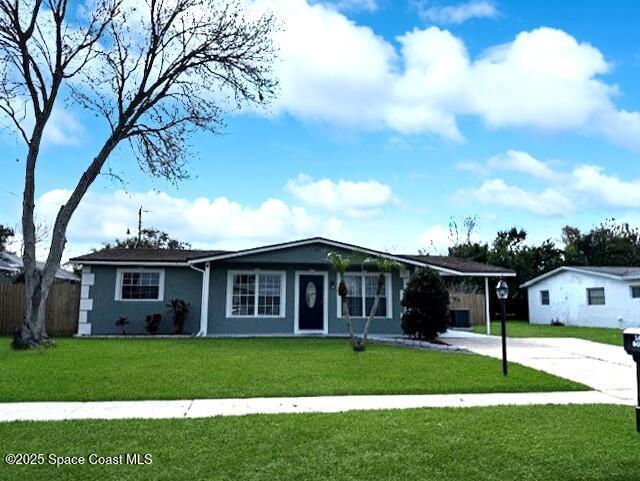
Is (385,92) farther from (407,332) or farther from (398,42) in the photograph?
(407,332)

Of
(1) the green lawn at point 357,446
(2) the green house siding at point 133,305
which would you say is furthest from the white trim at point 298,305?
(1) the green lawn at point 357,446

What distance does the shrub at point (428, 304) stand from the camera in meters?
14.4

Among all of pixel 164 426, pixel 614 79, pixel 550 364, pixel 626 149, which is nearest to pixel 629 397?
pixel 550 364

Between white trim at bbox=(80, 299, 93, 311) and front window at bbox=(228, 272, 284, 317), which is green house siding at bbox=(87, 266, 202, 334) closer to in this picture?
white trim at bbox=(80, 299, 93, 311)

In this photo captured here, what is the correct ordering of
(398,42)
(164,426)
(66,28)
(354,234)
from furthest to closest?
(354,234), (66,28), (398,42), (164,426)

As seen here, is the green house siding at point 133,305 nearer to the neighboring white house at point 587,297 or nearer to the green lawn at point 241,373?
the green lawn at point 241,373

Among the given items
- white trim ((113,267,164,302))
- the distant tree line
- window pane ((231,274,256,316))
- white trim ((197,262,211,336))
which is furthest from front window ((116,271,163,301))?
the distant tree line

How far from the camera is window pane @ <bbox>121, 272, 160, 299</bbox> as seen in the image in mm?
16938

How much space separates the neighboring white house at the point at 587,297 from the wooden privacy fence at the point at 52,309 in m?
23.7

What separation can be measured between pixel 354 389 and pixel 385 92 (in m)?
8.48

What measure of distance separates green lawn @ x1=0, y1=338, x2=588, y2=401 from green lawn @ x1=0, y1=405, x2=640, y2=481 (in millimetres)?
1571

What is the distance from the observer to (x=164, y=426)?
5.31 m

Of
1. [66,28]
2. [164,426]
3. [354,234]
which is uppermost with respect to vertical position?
[66,28]

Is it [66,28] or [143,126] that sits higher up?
[66,28]
